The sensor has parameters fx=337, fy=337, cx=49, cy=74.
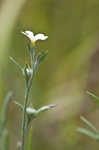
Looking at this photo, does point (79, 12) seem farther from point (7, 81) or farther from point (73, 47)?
point (7, 81)

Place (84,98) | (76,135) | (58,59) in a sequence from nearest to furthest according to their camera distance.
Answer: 1. (76,135)
2. (84,98)
3. (58,59)

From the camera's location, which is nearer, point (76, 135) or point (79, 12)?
point (76, 135)

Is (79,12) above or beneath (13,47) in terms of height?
above

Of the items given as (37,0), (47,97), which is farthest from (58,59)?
(37,0)

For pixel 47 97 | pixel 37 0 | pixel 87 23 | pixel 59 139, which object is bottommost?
pixel 59 139

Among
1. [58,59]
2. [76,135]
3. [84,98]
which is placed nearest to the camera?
[76,135]

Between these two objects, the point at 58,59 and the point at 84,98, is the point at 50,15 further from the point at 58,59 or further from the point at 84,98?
the point at 84,98
